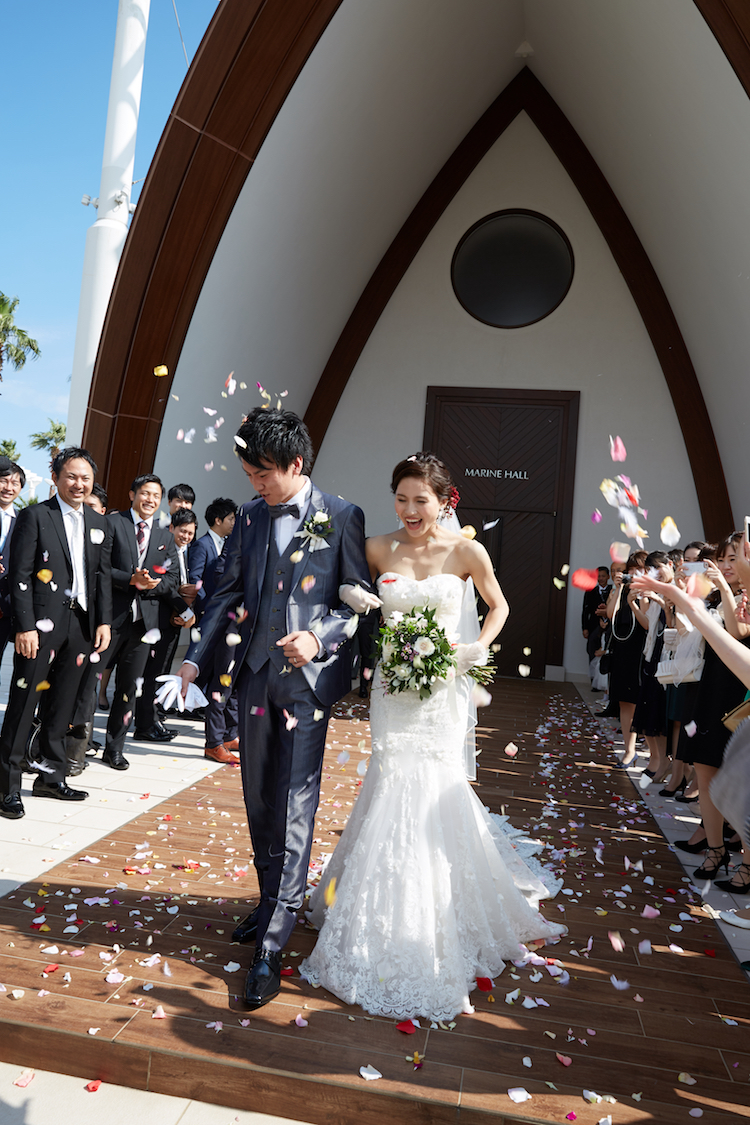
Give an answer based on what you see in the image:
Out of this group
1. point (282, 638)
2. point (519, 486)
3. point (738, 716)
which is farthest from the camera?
point (519, 486)

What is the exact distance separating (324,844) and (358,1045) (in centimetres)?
180

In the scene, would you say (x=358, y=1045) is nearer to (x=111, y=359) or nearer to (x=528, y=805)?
(x=528, y=805)

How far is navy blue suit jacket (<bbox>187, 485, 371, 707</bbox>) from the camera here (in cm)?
275

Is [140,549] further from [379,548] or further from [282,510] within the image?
[282,510]

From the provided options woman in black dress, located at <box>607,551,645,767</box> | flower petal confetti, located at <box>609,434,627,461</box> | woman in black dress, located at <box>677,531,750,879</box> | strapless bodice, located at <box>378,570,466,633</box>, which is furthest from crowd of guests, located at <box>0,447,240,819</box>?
flower petal confetti, located at <box>609,434,627,461</box>

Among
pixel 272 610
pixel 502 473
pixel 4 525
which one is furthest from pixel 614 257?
pixel 272 610

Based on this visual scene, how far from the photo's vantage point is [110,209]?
11039mm

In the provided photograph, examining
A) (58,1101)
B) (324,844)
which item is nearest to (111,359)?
(324,844)

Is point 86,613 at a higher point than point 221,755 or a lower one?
higher

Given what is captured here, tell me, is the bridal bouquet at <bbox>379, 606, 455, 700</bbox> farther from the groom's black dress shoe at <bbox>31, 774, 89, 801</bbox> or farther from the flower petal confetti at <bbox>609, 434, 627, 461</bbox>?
the flower petal confetti at <bbox>609, 434, 627, 461</bbox>

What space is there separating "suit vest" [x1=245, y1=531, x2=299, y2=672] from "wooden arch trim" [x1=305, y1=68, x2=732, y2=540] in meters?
10.4

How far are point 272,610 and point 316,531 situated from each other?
324 mm

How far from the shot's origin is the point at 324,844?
4164mm

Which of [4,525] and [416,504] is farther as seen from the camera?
[4,525]
